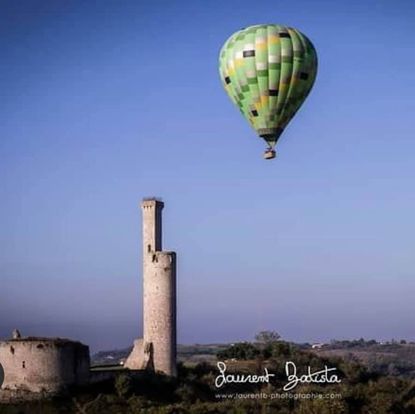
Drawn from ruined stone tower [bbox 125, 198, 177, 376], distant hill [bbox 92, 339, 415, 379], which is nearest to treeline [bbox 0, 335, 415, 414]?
ruined stone tower [bbox 125, 198, 177, 376]

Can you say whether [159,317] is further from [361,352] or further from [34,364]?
[361,352]

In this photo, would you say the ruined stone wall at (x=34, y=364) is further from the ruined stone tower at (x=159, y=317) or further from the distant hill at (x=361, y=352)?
the distant hill at (x=361, y=352)

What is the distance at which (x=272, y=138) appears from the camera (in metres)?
38.1

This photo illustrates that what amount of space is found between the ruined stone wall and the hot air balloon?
11305 mm

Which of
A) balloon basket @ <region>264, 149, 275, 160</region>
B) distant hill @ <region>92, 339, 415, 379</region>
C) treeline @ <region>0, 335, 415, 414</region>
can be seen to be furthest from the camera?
distant hill @ <region>92, 339, 415, 379</region>

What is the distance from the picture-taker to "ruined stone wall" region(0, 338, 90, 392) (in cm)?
4016

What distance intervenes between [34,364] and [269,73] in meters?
14.1

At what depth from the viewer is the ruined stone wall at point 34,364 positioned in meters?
40.2

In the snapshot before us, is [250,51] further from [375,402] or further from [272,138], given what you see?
[375,402]

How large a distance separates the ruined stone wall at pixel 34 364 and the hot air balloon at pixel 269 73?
11305 millimetres

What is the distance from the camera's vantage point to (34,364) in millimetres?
40250

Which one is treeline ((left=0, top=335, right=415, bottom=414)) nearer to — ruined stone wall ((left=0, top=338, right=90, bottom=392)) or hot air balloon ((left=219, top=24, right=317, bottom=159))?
ruined stone wall ((left=0, top=338, right=90, bottom=392))

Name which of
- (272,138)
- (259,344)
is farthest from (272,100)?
(259,344)

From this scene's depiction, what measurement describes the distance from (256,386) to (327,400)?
5.38 metres
